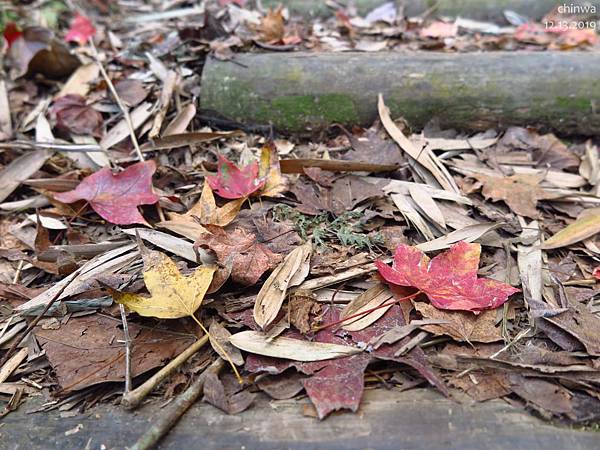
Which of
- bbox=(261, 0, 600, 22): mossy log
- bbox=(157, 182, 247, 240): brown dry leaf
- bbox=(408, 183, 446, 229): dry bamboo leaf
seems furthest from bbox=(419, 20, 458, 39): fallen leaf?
bbox=(157, 182, 247, 240): brown dry leaf

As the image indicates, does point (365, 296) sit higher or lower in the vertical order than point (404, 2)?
lower

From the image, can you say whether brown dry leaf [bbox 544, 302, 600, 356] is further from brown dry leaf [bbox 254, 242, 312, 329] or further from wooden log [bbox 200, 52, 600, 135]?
wooden log [bbox 200, 52, 600, 135]

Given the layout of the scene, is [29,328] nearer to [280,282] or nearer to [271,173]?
[280,282]

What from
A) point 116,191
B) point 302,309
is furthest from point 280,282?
point 116,191

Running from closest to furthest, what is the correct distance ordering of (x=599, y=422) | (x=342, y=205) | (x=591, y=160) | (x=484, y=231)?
(x=599, y=422) < (x=484, y=231) < (x=342, y=205) < (x=591, y=160)

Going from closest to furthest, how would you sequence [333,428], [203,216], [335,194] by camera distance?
[333,428]
[203,216]
[335,194]

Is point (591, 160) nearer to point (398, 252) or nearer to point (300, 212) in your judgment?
point (398, 252)

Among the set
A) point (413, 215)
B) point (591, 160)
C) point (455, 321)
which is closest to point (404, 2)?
point (591, 160)

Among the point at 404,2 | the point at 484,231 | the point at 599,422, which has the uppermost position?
the point at 404,2
